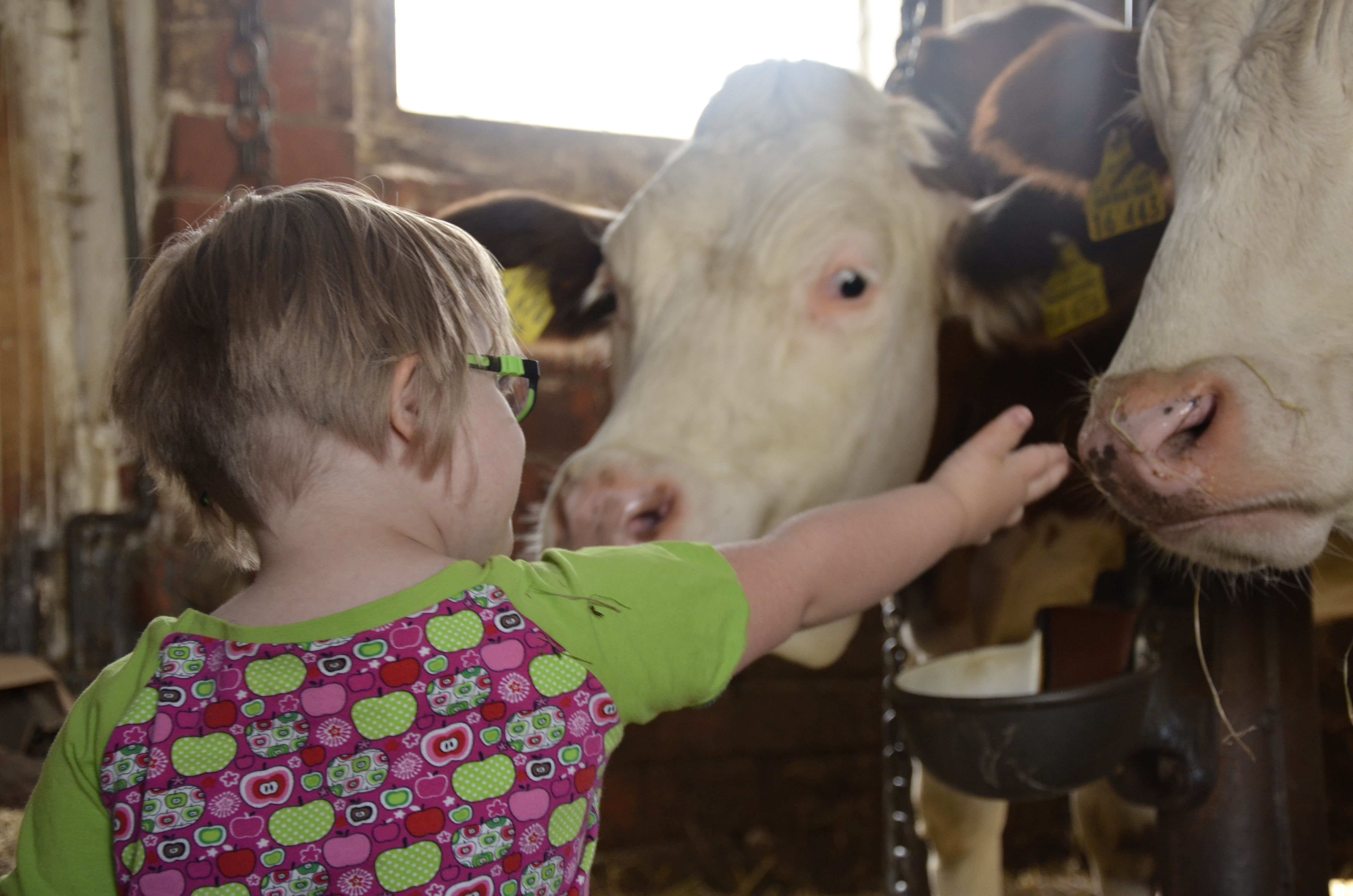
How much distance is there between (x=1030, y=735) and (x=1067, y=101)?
0.91 meters

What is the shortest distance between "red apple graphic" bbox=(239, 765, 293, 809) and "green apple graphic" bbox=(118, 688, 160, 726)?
0.08 m

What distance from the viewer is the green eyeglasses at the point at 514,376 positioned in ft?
2.68

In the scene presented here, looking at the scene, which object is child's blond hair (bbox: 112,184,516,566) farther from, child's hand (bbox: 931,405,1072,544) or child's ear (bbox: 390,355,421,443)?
child's hand (bbox: 931,405,1072,544)

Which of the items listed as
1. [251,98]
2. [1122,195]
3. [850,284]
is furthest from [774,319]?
[251,98]

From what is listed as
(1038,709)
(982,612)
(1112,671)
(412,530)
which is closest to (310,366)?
(412,530)

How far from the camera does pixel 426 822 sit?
68 centimetres

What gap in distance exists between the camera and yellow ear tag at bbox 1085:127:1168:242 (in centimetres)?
139

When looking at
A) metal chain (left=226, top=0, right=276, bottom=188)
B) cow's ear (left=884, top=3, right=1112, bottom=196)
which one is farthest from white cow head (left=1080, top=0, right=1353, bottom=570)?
metal chain (left=226, top=0, right=276, bottom=188)

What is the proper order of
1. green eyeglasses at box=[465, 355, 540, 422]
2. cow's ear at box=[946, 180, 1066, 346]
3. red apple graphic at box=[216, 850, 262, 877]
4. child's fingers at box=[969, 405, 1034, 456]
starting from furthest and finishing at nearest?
cow's ear at box=[946, 180, 1066, 346] → child's fingers at box=[969, 405, 1034, 456] → green eyeglasses at box=[465, 355, 540, 422] → red apple graphic at box=[216, 850, 262, 877]

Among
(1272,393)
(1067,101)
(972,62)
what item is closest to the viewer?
(1272,393)

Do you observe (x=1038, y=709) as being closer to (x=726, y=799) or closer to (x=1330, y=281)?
(x=1330, y=281)

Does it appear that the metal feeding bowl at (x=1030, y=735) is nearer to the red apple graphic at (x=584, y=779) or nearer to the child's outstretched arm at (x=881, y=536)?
the child's outstretched arm at (x=881, y=536)

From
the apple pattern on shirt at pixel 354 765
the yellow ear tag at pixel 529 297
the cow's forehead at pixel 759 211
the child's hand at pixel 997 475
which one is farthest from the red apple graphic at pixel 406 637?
the yellow ear tag at pixel 529 297

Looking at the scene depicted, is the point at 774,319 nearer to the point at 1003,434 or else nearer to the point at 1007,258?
the point at 1007,258
